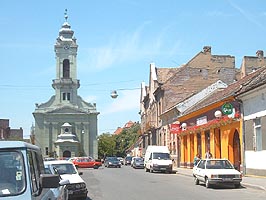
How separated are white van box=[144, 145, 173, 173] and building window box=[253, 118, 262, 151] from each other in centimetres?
1410

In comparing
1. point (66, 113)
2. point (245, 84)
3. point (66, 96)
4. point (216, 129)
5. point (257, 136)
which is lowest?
point (257, 136)

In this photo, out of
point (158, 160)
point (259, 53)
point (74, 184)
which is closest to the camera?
point (74, 184)

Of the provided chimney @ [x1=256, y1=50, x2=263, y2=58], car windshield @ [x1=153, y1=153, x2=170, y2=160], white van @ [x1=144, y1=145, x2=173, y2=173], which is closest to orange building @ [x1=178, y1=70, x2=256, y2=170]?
car windshield @ [x1=153, y1=153, x2=170, y2=160]

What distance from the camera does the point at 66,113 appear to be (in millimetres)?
109438

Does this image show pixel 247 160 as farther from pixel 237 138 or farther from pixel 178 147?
pixel 178 147

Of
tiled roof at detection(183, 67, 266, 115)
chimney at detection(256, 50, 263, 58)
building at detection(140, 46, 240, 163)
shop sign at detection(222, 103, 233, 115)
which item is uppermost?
chimney at detection(256, 50, 263, 58)

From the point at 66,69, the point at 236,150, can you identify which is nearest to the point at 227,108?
the point at 236,150

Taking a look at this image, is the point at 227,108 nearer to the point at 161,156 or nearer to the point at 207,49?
the point at 161,156

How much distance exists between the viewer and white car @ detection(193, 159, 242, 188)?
22.0m

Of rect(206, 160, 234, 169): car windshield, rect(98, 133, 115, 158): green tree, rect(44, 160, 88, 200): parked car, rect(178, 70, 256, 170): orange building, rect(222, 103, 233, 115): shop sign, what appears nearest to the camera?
rect(44, 160, 88, 200): parked car

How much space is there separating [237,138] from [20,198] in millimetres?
28232

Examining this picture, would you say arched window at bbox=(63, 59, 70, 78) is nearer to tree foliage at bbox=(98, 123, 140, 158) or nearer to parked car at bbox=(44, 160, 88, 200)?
tree foliage at bbox=(98, 123, 140, 158)

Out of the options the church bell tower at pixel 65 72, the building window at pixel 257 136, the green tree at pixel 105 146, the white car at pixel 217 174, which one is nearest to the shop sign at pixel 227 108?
the building window at pixel 257 136

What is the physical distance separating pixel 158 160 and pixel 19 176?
3672cm
